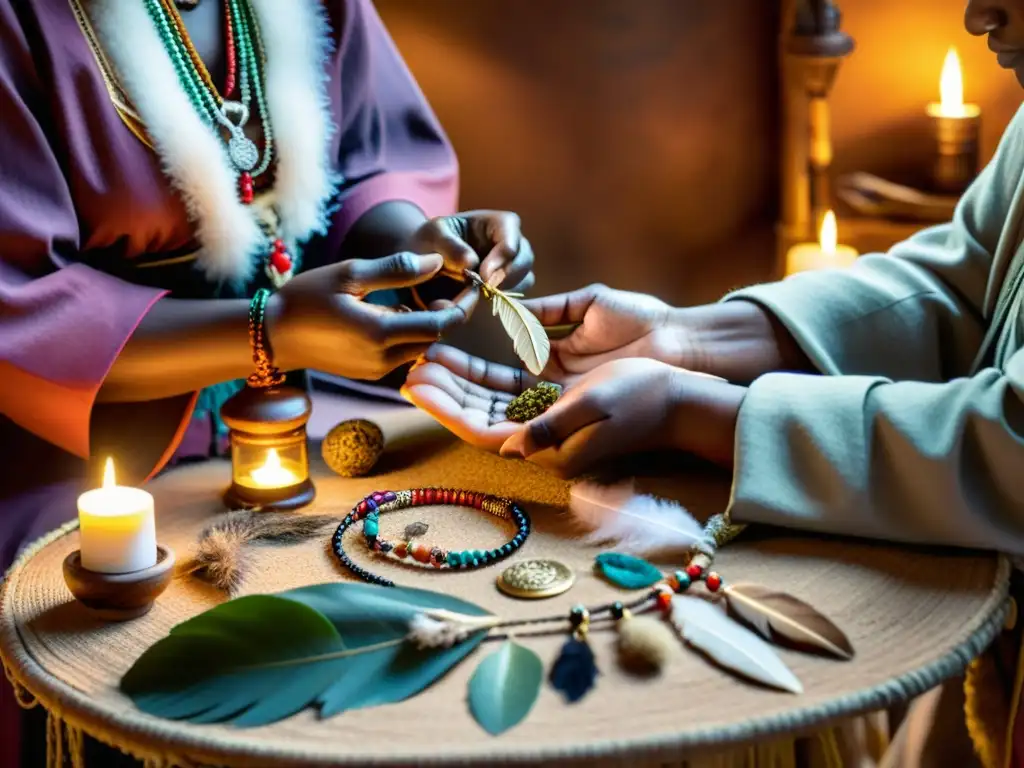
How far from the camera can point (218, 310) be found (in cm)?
146

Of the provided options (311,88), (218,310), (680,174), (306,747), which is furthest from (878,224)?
(306,747)

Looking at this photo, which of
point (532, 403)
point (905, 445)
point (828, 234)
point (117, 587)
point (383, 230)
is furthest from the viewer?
point (828, 234)

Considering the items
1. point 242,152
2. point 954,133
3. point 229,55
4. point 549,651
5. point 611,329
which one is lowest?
point 549,651

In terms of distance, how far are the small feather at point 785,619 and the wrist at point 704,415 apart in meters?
0.23

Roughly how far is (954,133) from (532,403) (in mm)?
1267

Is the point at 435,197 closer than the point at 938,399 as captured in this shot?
No

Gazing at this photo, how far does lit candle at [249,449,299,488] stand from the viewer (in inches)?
56.1

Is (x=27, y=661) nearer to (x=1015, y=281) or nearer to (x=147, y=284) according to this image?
(x=147, y=284)

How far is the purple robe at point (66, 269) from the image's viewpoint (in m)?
1.40

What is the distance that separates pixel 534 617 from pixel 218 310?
545 mm

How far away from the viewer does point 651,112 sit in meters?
2.46

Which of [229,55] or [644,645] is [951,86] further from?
[644,645]

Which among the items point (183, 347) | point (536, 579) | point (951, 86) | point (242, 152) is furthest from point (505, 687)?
point (951, 86)

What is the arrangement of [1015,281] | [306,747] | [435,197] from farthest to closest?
[435,197]
[1015,281]
[306,747]
